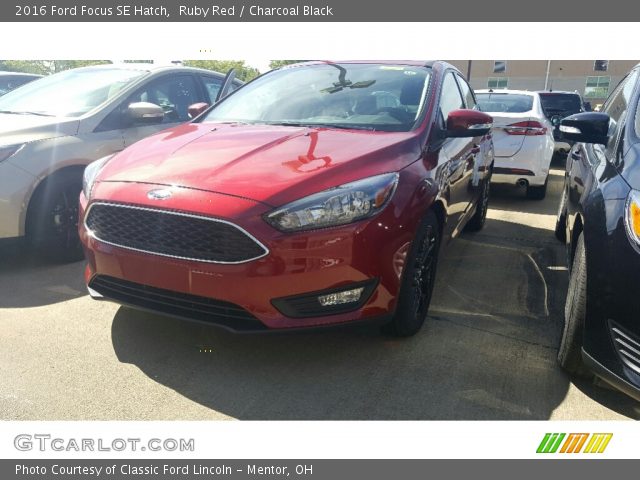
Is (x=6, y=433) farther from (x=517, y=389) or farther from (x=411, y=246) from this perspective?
→ (x=517, y=389)

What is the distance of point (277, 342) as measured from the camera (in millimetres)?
2826

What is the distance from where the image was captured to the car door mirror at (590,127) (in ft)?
9.43

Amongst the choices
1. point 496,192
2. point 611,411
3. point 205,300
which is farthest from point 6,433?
point 496,192

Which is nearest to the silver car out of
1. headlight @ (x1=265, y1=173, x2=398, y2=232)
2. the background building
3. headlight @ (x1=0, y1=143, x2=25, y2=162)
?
headlight @ (x1=0, y1=143, x2=25, y2=162)

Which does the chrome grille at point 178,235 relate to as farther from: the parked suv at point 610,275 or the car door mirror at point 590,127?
the car door mirror at point 590,127

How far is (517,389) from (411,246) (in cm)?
88

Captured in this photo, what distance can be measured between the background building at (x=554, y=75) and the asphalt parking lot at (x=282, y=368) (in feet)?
154

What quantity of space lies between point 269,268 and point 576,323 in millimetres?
1455

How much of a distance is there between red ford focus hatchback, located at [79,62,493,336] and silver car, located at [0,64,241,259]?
983mm

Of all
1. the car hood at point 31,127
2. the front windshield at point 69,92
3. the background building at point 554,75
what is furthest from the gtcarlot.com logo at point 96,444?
the background building at point 554,75

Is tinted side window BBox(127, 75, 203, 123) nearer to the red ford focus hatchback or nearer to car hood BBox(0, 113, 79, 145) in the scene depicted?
car hood BBox(0, 113, 79, 145)

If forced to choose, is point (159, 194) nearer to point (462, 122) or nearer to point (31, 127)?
point (462, 122)

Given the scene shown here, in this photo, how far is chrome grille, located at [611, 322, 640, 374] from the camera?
→ 2.03m

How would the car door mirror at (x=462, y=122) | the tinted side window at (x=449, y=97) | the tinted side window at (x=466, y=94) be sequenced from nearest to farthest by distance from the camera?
the car door mirror at (x=462, y=122), the tinted side window at (x=449, y=97), the tinted side window at (x=466, y=94)
